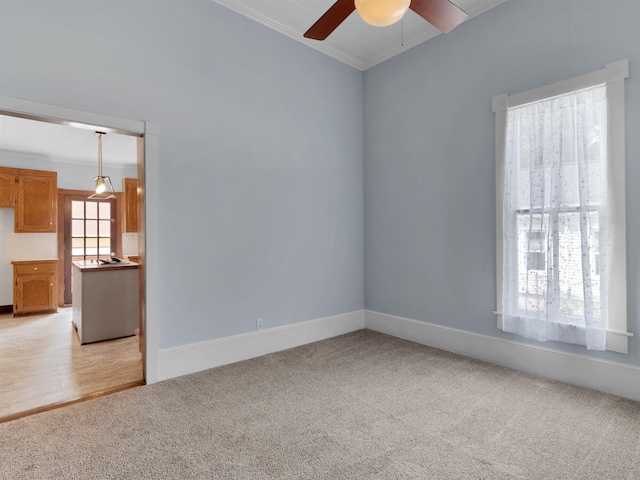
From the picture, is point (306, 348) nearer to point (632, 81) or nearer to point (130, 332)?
point (130, 332)

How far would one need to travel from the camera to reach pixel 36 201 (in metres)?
5.88

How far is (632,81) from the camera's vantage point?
2.45m

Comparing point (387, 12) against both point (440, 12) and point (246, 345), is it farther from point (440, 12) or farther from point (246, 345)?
point (246, 345)

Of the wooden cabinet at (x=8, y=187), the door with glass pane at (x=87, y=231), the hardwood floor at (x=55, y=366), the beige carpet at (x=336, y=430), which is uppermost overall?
the wooden cabinet at (x=8, y=187)

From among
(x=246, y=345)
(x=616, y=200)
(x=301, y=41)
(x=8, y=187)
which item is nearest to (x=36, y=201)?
(x=8, y=187)

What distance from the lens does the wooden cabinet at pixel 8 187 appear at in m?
5.62

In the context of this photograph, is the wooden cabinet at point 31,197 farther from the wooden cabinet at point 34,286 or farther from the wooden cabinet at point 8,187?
the wooden cabinet at point 34,286

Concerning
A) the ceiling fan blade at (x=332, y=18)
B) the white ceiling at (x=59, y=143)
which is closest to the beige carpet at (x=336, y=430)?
the ceiling fan blade at (x=332, y=18)

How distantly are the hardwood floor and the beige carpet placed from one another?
388 mm

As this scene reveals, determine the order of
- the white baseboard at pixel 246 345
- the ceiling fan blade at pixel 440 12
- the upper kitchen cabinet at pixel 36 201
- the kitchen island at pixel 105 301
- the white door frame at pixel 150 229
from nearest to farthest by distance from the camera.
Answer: the ceiling fan blade at pixel 440 12 → the white door frame at pixel 150 229 → the white baseboard at pixel 246 345 → the kitchen island at pixel 105 301 → the upper kitchen cabinet at pixel 36 201

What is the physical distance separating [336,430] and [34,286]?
605 centimetres

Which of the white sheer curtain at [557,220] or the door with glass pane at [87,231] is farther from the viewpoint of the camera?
the door with glass pane at [87,231]

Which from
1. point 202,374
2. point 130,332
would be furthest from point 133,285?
point 202,374

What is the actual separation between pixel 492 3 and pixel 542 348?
3067 mm
